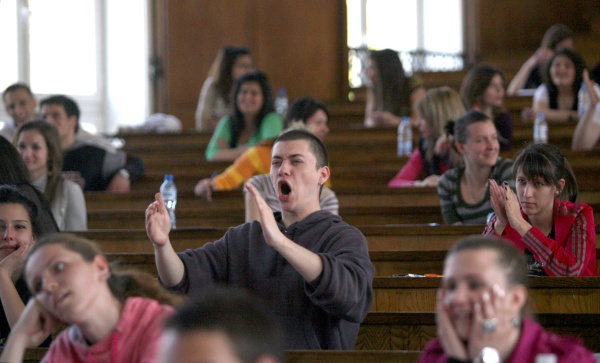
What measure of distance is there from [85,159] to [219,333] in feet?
12.9

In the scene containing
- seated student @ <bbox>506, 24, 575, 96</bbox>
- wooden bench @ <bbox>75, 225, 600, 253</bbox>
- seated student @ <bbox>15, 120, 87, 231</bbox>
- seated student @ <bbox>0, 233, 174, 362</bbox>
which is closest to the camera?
seated student @ <bbox>0, 233, 174, 362</bbox>

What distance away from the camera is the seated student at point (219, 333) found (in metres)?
1.52

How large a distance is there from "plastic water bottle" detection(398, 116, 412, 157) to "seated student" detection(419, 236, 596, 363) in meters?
4.01

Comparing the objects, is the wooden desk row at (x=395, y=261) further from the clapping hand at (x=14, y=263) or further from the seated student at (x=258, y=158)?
the seated student at (x=258, y=158)

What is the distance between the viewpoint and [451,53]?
33.0 ft

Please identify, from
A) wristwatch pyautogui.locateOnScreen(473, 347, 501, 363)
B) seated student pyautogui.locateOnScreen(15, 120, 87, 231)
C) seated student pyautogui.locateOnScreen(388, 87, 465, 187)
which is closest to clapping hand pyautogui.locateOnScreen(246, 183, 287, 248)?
wristwatch pyautogui.locateOnScreen(473, 347, 501, 363)

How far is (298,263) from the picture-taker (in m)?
2.55

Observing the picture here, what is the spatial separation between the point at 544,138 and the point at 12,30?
4.76 metres


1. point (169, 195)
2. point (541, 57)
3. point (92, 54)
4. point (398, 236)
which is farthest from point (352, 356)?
point (92, 54)

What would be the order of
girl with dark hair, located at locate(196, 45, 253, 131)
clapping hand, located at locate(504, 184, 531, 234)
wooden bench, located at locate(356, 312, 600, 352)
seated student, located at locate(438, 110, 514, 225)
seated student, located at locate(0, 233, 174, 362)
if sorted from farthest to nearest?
girl with dark hair, located at locate(196, 45, 253, 131)
seated student, located at locate(438, 110, 514, 225)
clapping hand, located at locate(504, 184, 531, 234)
wooden bench, located at locate(356, 312, 600, 352)
seated student, located at locate(0, 233, 174, 362)

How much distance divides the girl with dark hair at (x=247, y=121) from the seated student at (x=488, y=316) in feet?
12.2

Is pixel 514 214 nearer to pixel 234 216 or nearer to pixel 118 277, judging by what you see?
pixel 118 277

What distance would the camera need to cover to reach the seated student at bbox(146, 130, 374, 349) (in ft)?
8.64

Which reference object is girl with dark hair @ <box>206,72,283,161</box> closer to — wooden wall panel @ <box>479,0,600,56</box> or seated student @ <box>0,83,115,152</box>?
seated student @ <box>0,83,115,152</box>
